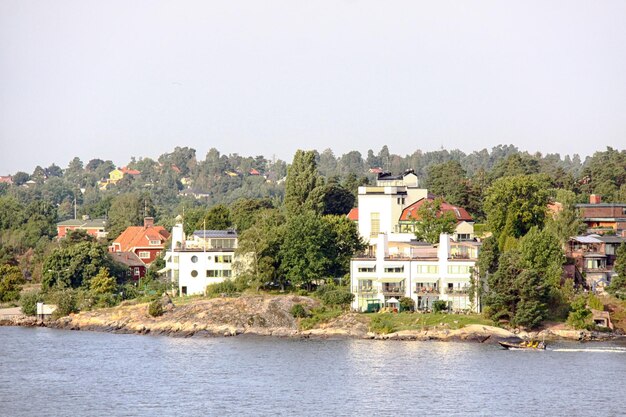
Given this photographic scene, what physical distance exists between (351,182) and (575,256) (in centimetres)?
3427

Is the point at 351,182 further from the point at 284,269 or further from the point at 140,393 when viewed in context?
the point at 140,393

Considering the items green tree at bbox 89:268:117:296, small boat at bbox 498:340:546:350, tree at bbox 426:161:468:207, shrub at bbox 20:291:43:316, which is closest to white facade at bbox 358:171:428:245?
tree at bbox 426:161:468:207

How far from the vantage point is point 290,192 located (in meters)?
83.3

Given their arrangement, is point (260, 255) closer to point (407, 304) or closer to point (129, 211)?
point (407, 304)

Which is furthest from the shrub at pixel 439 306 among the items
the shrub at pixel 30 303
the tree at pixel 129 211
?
the tree at pixel 129 211

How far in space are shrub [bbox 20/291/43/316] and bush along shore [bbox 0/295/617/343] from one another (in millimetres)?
2574

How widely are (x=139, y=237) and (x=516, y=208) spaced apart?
1302 inches

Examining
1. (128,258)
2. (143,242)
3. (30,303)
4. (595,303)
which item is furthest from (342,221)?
(143,242)

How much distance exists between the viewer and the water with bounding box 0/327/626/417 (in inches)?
1729

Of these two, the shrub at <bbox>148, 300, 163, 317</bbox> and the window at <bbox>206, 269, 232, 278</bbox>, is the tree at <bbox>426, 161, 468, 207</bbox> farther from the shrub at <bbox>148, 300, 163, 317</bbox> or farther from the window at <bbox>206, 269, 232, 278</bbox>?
the shrub at <bbox>148, 300, 163, 317</bbox>

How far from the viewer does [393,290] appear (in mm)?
63469

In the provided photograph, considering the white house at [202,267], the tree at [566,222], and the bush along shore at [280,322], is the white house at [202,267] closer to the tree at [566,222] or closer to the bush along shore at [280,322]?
the bush along shore at [280,322]

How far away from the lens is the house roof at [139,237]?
298 ft

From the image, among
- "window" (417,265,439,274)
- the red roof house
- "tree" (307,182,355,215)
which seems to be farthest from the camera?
the red roof house
